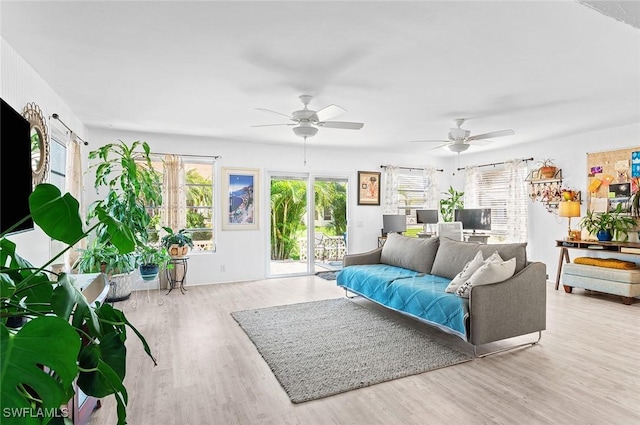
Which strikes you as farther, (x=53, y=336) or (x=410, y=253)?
(x=410, y=253)

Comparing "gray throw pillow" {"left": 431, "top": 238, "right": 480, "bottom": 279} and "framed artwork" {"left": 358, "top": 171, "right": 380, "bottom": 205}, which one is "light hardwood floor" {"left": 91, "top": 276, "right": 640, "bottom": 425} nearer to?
"gray throw pillow" {"left": 431, "top": 238, "right": 480, "bottom": 279}

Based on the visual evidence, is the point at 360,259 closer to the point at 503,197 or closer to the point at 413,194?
the point at 413,194

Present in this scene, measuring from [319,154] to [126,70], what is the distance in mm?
4230

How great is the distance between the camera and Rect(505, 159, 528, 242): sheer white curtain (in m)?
6.66

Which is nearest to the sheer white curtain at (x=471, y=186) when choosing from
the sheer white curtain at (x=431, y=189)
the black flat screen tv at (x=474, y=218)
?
the black flat screen tv at (x=474, y=218)

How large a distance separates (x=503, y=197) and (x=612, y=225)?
6.81 ft

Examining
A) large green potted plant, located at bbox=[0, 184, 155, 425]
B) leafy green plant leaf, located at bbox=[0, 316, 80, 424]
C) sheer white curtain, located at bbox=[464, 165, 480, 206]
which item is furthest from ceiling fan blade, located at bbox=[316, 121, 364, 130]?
sheer white curtain, located at bbox=[464, 165, 480, 206]

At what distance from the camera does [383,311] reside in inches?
175

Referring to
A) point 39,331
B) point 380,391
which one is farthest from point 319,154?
point 39,331

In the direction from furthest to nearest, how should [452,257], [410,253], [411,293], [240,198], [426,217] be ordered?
[426,217], [240,198], [410,253], [452,257], [411,293]

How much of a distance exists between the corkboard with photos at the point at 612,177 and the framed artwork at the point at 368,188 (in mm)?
3522

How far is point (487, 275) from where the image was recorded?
3227 millimetres

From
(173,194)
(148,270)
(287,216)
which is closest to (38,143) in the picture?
(148,270)

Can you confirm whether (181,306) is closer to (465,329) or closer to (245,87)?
(245,87)
